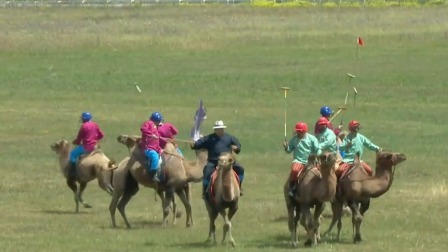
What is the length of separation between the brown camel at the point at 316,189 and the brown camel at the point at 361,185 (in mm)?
676

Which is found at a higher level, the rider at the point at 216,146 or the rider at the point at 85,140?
the rider at the point at 216,146

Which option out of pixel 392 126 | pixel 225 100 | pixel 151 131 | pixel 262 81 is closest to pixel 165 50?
pixel 262 81

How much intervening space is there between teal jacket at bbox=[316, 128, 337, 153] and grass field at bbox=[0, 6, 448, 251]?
5.44 ft

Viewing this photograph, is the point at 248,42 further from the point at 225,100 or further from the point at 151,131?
the point at 151,131

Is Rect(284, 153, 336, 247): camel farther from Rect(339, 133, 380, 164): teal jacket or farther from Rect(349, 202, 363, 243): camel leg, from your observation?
Rect(339, 133, 380, 164): teal jacket

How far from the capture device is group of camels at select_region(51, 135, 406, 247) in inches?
839

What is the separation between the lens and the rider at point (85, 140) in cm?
2733

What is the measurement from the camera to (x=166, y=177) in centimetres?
2452

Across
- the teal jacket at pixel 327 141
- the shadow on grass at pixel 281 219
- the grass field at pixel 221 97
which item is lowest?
the grass field at pixel 221 97

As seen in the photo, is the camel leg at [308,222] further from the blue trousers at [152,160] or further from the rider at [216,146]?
the blue trousers at [152,160]

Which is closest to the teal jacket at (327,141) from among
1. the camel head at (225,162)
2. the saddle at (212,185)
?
the saddle at (212,185)

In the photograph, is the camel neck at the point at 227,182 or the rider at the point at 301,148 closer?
the camel neck at the point at 227,182

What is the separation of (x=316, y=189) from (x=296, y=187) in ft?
1.52

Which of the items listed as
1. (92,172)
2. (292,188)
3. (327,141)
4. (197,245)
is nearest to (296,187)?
(292,188)
